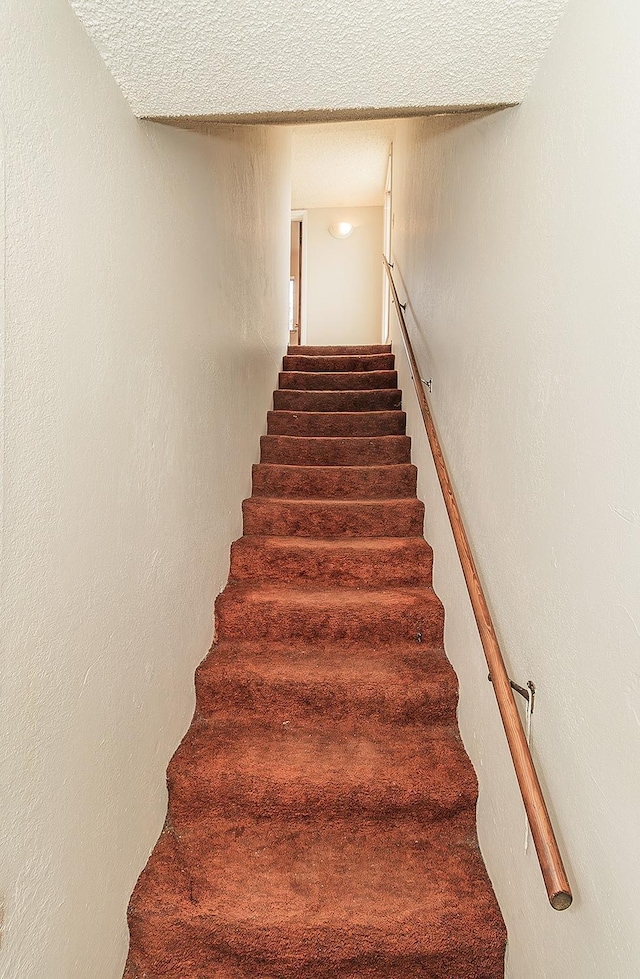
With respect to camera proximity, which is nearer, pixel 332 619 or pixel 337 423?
pixel 332 619

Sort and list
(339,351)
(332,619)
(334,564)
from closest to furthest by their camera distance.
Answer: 1. (332,619)
2. (334,564)
3. (339,351)

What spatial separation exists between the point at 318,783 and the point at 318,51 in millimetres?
1733

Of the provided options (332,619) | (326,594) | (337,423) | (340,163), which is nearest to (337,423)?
(337,423)

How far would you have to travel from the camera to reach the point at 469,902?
1392 mm

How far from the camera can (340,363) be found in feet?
13.8

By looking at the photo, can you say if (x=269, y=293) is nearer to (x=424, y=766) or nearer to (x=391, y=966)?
(x=424, y=766)

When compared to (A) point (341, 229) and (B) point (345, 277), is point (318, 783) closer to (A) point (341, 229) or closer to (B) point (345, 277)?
(B) point (345, 277)

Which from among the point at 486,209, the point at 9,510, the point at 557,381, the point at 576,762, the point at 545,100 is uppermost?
the point at 545,100

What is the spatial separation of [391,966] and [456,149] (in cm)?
238

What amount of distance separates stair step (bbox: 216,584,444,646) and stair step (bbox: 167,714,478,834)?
0.46 m

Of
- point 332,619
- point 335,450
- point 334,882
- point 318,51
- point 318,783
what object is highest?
point 318,51

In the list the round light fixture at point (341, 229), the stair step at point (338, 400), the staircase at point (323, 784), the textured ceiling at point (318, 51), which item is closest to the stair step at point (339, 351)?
the stair step at point (338, 400)

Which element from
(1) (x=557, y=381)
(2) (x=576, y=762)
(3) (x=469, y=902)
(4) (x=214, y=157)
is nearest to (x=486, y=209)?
(1) (x=557, y=381)

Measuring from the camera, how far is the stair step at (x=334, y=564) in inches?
93.4
